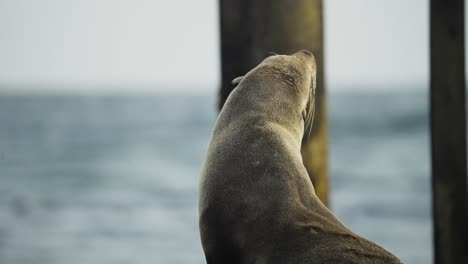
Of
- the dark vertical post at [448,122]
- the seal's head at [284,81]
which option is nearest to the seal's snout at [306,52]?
the seal's head at [284,81]

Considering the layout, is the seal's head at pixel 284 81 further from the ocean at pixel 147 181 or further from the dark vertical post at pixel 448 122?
the ocean at pixel 147 181

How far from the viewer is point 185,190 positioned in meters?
14.9

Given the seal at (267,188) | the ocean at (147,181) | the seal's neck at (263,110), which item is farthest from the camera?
the ocean at (147,181)

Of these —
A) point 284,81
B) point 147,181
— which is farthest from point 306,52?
point 147,181

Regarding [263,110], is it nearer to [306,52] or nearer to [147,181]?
[306,52]

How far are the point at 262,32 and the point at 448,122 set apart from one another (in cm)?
126

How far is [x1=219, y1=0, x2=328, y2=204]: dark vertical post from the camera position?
3.08m

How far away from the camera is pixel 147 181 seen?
54.0 feet

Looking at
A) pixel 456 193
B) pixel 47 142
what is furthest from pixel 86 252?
pixel 47 142

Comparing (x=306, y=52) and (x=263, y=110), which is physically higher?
(x=306, y=52)

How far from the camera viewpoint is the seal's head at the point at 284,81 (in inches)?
119

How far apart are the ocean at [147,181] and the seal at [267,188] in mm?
6573

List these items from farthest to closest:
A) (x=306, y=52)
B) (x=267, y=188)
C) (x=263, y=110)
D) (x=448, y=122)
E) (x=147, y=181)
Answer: (x=147, y=181), (x=448, y=122), (x=306, y=52), (x=263, y=110), (x=267, y=188)

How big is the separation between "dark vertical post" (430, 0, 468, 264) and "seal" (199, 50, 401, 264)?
0.90 meters
